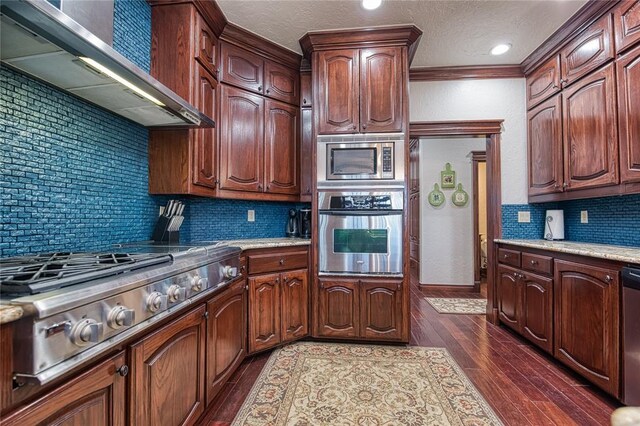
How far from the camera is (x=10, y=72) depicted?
3.91 ft

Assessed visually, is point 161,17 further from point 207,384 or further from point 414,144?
point 414,144

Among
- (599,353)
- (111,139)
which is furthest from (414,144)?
(111,139)

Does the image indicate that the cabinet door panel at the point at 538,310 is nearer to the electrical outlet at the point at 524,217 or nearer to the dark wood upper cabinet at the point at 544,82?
the electrical outlet at the point at 524,217

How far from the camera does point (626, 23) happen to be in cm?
194

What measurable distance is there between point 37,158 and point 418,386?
7.95 feet

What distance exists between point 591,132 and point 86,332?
10.5 feet

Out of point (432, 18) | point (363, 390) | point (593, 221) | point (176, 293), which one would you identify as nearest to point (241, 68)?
point (432, 18)

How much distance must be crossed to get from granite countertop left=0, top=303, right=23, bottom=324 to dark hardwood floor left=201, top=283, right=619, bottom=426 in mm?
1285

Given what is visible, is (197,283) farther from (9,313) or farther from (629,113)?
(629,113)

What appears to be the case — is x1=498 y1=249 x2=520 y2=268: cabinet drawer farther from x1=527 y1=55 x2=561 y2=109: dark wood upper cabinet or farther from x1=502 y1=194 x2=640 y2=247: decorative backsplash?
x1=527 y1=55 x2=561 y2=109: dark wood upper cabinet

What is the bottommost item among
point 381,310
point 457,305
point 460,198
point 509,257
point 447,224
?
point 457,305

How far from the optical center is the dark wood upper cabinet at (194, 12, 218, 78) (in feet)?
6.75

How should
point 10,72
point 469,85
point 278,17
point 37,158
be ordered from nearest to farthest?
point 10,72, point 37,158, point 278,17, point 469,85

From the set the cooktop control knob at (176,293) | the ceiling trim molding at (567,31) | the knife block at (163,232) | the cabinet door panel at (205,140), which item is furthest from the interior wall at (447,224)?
the cooktop control knob at (176,293)
